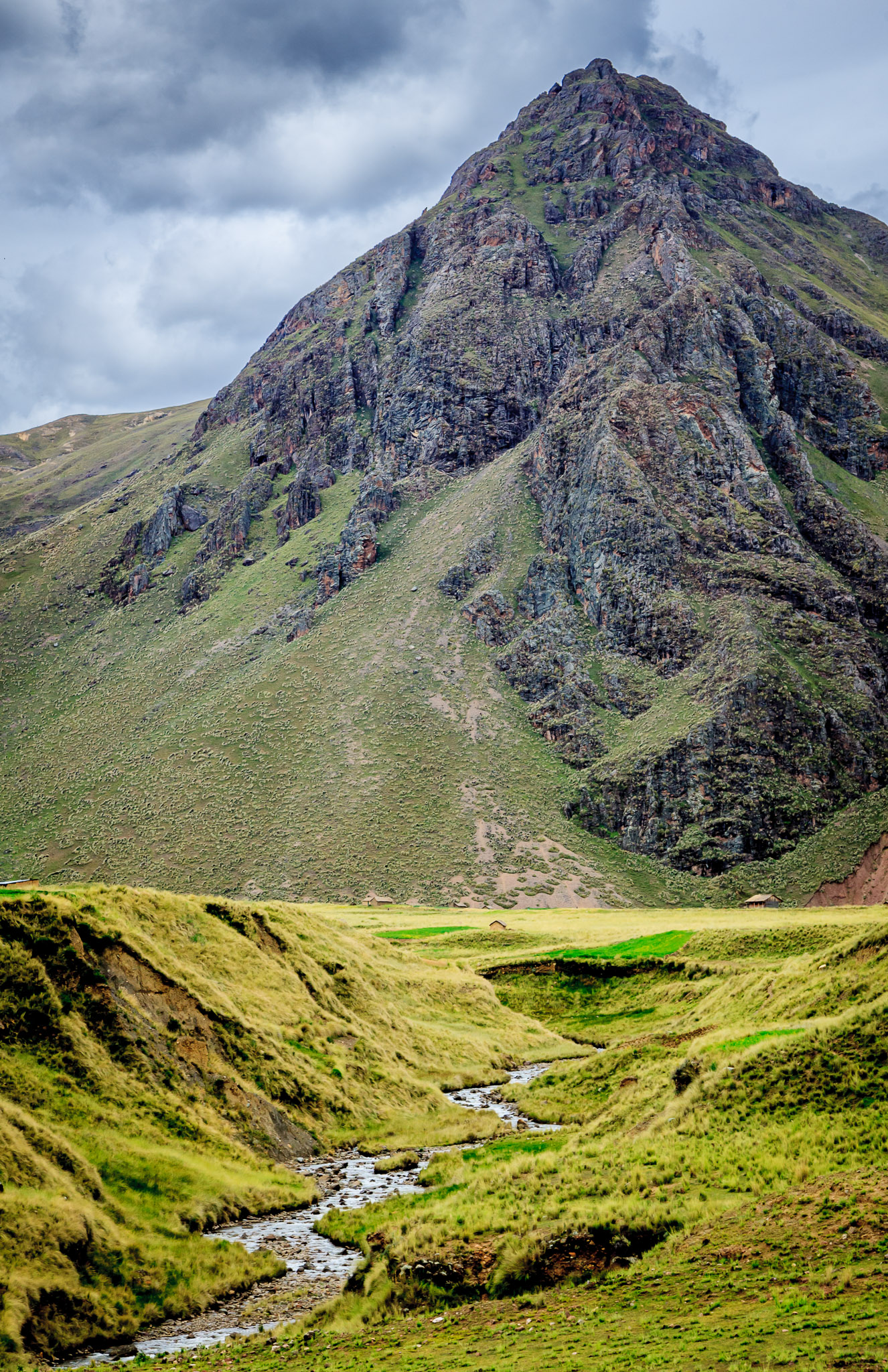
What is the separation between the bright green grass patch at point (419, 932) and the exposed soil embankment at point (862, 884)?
198 feet

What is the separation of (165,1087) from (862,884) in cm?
11107

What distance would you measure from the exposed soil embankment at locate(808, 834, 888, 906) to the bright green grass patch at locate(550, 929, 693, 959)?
211 ft

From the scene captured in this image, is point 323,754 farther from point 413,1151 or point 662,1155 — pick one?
point 662,1155

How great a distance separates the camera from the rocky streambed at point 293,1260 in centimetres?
1591

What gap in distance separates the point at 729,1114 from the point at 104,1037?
627 inches

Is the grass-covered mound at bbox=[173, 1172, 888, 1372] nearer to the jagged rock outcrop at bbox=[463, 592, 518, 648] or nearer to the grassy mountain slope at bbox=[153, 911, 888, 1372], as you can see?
the grassy mountain slope at bbox=[153, 911, 888, 1372]

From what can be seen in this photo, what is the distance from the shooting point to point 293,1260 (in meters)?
19.3

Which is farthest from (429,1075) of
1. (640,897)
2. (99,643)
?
(99,643)

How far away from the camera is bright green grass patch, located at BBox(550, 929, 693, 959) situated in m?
53.3

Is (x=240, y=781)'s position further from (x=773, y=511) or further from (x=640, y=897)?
(x=773, y=511)

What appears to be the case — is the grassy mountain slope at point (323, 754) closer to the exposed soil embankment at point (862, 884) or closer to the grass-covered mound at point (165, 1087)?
the exposed soil embankment at point (862, 884)

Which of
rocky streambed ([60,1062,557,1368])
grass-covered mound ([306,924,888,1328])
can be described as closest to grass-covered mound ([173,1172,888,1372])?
grass-covered mound ([306,924,888,1328])

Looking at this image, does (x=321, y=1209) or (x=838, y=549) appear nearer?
(x=321, y=1209)

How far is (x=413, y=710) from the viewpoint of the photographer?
143000mm
